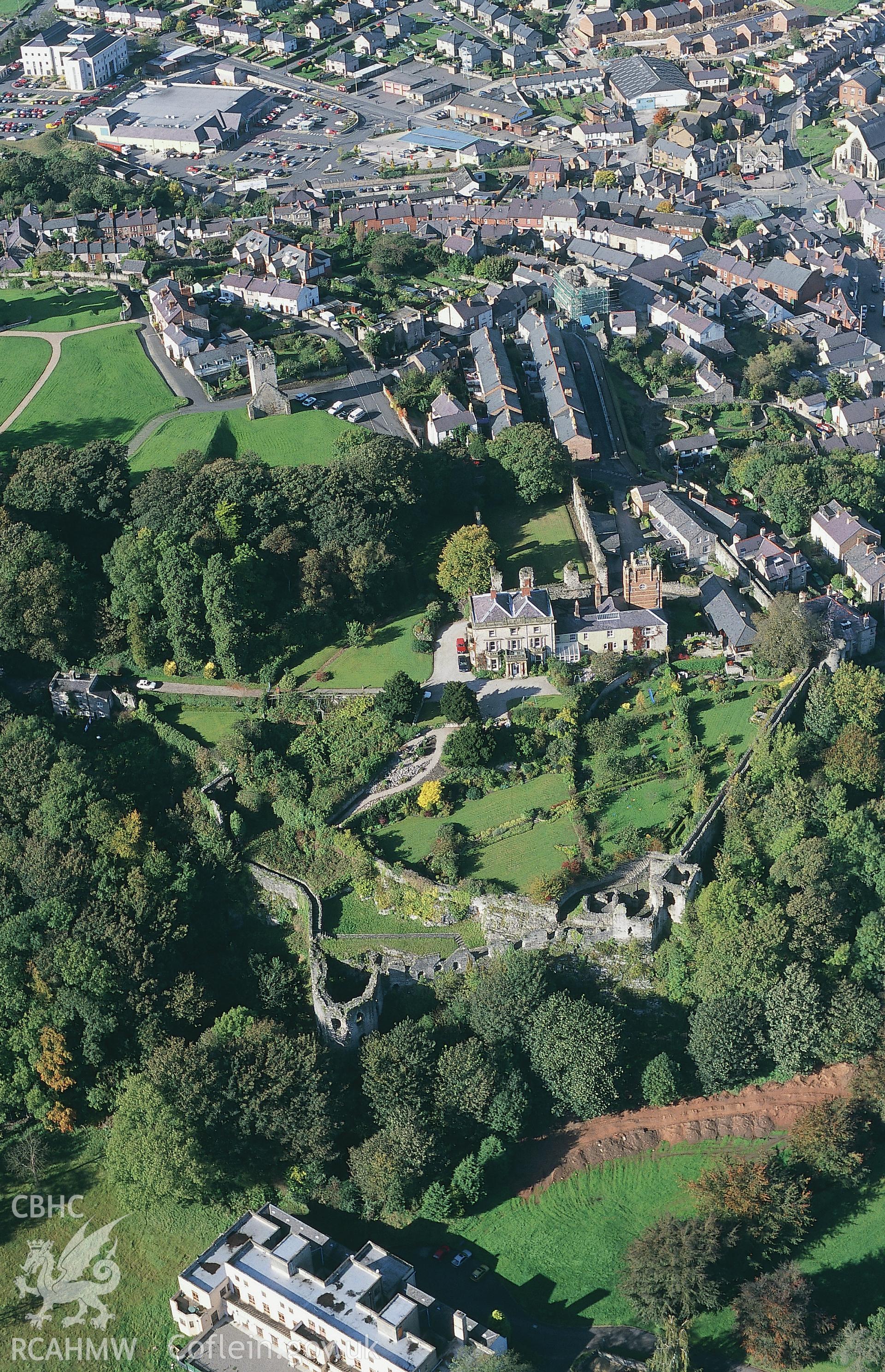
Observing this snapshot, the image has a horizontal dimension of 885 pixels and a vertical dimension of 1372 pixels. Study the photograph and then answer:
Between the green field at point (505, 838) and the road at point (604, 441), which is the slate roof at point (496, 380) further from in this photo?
the green field at point (505, 838)

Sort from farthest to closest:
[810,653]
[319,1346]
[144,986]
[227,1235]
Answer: [810,653], [144,986], [227,1235], [319,1346]

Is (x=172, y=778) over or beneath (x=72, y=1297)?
over

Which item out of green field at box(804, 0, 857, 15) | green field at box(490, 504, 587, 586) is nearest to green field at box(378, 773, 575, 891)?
green field at box(490, 504, 587, 586)

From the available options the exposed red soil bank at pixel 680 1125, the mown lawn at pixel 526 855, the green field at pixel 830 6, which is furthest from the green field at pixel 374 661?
the green field at pixel 830 6

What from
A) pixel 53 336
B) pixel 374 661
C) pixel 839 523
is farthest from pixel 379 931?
pixel 53 336

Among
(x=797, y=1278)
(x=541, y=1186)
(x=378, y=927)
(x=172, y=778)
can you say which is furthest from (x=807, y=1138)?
(x=172, y=778)

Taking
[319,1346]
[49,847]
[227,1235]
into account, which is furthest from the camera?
[49,847]

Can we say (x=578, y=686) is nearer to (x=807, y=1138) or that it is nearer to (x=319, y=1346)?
(x=807, y=1138)

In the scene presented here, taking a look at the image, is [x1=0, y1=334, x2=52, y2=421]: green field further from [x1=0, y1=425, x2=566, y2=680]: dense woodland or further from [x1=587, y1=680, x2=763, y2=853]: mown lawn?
[x1=587, y1=680, x2=763, y2=853]: mown lawn
